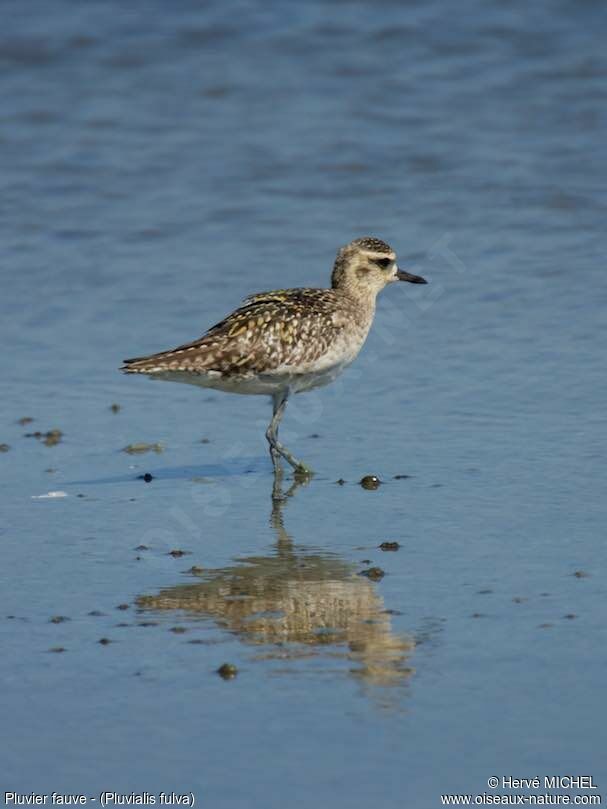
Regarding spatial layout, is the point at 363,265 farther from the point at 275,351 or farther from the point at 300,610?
the point at 300,610

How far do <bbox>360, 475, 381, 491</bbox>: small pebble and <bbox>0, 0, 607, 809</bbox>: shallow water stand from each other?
0.20ft

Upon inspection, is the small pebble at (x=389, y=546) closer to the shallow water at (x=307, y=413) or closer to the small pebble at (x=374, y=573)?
the shallow water at (x=307, y=413)

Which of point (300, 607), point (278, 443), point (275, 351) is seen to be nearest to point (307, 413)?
point (278, 443)

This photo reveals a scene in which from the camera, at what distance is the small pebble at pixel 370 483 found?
38.4 feet

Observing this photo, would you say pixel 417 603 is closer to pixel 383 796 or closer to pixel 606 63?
pixel 383 796

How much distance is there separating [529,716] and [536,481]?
3.99 meters

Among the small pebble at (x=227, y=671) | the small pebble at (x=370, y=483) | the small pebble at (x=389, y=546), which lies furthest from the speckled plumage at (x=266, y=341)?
the small pebble at (x=227, y=671)

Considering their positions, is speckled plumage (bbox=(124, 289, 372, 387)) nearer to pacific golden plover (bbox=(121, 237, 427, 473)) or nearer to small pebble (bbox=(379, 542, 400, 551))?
pacific golden plover (bbox=(121, 237, 427, 473))

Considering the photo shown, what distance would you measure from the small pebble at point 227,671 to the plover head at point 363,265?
5.89m

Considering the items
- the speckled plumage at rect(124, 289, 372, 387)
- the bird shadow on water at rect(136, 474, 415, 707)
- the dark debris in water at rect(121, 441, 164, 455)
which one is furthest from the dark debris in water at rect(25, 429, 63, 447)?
the bird shadow on water at rect(136, 474, 415, 707)

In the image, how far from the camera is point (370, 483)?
1171 cm

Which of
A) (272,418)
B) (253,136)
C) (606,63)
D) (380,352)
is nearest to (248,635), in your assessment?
(272,418)

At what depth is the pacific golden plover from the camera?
1232 centimetres

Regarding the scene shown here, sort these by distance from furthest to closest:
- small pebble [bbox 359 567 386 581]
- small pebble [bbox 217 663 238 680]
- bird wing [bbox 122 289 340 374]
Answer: bird wing [bbox 122 289 340 374] < small pebble [bbox 359 567 386 581] < small pebble [bbox 217 663 238 680]
